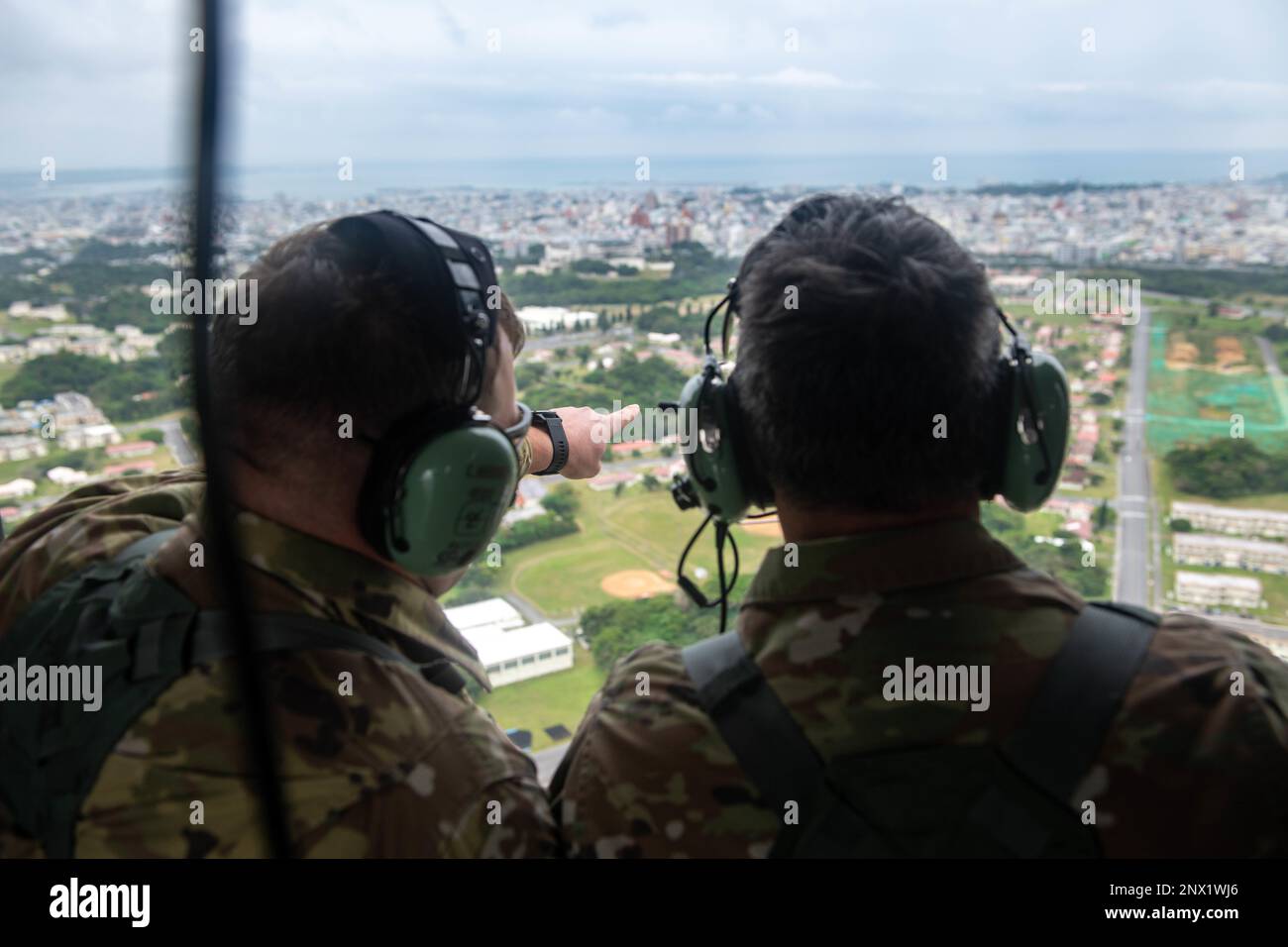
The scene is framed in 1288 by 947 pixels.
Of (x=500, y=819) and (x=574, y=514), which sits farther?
(x=574, y=514)

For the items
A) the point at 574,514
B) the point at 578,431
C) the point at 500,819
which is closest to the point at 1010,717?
the point at 500,819

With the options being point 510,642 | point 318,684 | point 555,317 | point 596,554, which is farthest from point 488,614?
point 318,684

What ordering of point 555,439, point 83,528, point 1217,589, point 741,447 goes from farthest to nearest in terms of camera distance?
1. point 555,439
2. point 1217,589
3. point 83,528
4. point 741,447

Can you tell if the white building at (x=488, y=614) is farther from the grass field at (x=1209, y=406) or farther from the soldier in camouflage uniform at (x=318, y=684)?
the grass field at (x=1209, y=406)

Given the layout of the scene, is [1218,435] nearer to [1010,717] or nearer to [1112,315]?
[1112,315]

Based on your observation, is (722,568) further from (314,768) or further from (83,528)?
(83,528)

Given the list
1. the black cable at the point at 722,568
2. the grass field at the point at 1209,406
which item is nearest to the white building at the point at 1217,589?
the grass field at the point at 1209,406

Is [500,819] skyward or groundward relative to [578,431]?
groundward
